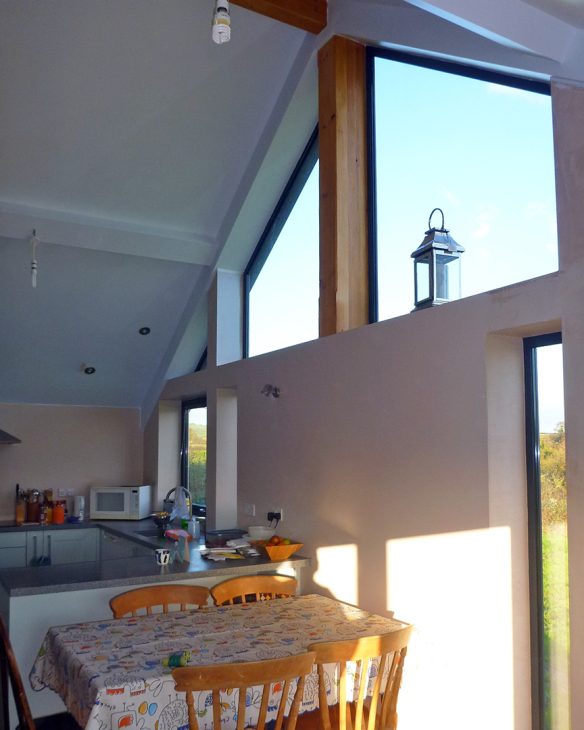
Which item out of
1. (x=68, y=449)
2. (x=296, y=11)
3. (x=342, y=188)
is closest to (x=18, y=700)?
(x=342, y=188)

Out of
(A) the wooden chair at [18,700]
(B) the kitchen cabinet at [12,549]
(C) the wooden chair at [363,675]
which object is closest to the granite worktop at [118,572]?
(A) the wooden chair at [18,700]

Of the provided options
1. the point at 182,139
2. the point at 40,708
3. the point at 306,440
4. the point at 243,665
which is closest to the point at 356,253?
the point at 306,440

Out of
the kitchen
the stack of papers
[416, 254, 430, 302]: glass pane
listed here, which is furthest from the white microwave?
[416, 254, 430, 302]: glass pane

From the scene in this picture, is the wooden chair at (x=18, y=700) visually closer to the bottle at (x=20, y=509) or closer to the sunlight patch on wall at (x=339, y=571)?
the sunlight patch on wall at (x=339, y=571)

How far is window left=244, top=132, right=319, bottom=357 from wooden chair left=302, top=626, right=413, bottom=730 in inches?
91.6

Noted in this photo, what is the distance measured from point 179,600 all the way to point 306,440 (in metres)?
1.17

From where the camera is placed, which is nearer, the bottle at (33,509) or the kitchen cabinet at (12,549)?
the kitchen cabinet at (12,549)

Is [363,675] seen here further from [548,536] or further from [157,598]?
[157,598]

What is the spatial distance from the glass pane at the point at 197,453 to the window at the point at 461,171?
2.54 metres

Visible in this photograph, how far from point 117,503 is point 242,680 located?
4.08 metres

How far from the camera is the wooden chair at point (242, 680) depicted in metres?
2.14

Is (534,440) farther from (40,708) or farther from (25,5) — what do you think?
(25,5)

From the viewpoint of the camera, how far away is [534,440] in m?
2.82

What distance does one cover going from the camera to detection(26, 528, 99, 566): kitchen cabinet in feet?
18.4
